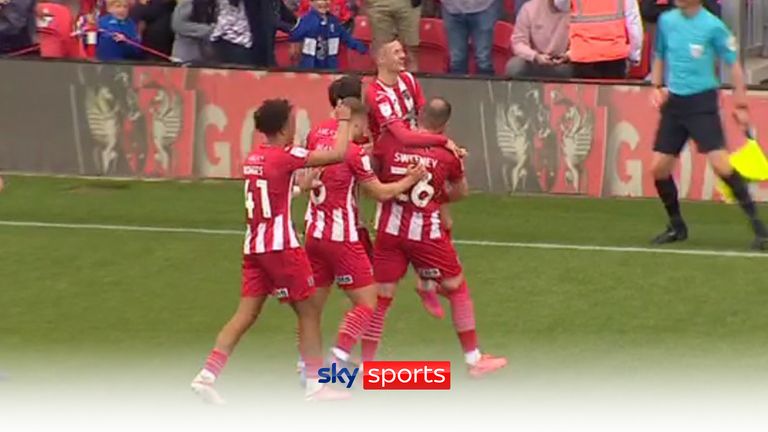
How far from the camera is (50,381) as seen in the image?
35.0 ft

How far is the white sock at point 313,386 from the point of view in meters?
10.1

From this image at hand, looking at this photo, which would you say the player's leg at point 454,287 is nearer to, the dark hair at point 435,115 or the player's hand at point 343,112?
the dark hair at point 435,115

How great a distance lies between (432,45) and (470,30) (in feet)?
2.11

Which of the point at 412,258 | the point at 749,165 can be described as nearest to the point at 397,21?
the point at 749,165

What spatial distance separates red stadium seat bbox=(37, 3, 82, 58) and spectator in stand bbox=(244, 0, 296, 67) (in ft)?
6.19

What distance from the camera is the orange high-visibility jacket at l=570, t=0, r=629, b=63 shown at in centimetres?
1698

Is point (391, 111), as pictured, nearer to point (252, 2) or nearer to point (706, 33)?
point (706, 33)

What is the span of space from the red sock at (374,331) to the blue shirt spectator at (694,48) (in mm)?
4066

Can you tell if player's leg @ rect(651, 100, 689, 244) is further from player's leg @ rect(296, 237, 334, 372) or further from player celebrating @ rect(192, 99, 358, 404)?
player celebrating @ rect(192, 99, 358, 404)

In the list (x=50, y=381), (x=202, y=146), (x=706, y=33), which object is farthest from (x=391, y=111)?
(x=202, y=146)

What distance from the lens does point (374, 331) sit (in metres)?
10.7

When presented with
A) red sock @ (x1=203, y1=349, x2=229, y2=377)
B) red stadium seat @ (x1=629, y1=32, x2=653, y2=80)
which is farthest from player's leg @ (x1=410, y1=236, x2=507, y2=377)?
red stadium seat @ (x1=629, y1=32, x2=653, y2=80)

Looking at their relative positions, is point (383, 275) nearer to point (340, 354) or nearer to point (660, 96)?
point (340, 354)

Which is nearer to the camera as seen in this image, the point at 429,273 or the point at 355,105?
the point at 355,105
